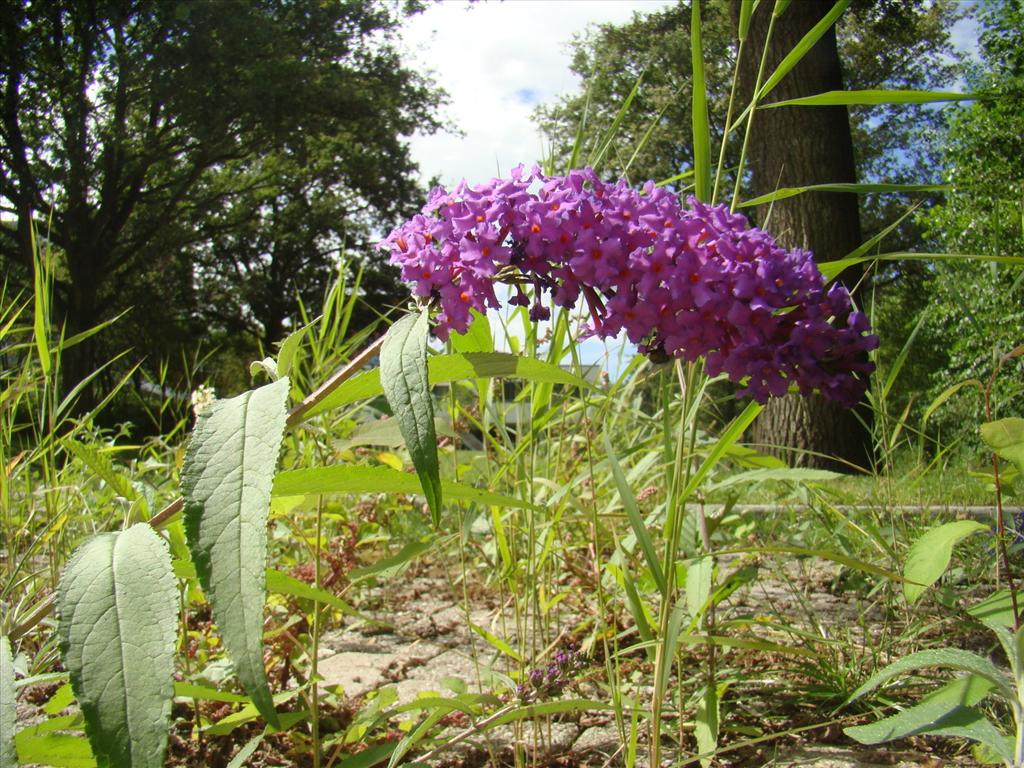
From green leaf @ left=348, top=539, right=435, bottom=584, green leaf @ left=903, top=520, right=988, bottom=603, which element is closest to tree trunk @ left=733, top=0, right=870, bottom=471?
green leaf @ left=903, top=520, right=988, bottom=603

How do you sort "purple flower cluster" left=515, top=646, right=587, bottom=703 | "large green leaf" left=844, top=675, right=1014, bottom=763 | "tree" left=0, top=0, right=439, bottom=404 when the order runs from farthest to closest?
"tree" left=0, top=0, right=439, bottom=404 < "purple flower cluster" left=515, top=646, right=587, bottom=703 < "large green leaf" left=844, top=675, right=1014, bottom=763

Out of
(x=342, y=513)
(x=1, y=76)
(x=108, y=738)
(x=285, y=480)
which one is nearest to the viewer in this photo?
(x=108, y=738)

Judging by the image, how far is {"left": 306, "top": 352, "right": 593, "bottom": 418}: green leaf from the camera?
2.92 feet

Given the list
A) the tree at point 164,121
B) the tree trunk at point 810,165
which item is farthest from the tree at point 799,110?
the tree at point 164,121

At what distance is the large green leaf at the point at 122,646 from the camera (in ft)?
1.95

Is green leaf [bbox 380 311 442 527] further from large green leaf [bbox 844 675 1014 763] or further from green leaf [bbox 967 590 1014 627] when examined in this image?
green leaf [bbox 967 590 1014 627]

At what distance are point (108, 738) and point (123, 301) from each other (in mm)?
18308

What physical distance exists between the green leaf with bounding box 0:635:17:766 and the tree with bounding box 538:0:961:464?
4.09 feet

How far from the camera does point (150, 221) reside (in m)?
16.2

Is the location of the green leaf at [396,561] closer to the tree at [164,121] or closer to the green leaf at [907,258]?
the green leaf at [907,258]

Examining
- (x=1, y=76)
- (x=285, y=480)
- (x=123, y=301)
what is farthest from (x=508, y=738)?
(x=123, y=301)

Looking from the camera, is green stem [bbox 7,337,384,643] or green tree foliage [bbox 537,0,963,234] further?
green tree foliage [bbox 537,0,963,234]

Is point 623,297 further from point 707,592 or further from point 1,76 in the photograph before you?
point 1,76

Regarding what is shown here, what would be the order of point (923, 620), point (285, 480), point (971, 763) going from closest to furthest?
point (285, 480)
point (971, 763)
point (923, 620)
